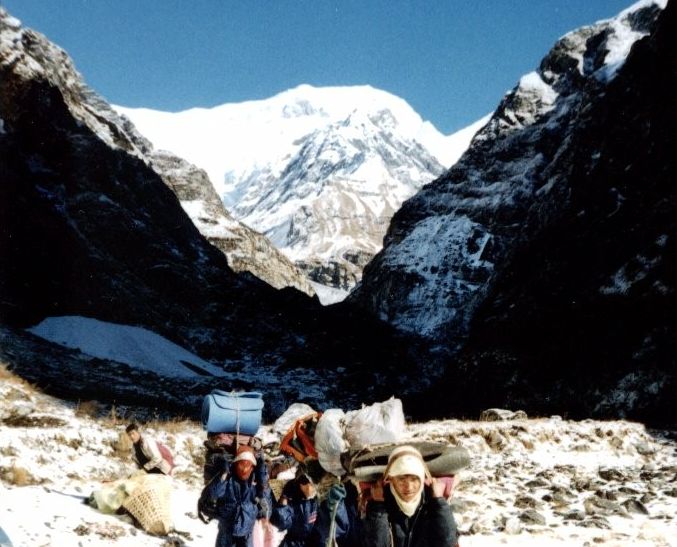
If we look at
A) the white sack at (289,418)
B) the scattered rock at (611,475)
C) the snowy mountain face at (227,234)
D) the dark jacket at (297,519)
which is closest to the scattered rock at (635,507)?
the scattered rock at (611,475)

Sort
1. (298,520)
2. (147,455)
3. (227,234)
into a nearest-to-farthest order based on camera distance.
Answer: (298,520)
(147,455)
(227,234)

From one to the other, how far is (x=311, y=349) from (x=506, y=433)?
2176 inches

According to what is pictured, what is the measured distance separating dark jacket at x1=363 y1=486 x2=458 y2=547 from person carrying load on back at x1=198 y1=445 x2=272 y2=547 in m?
2.24

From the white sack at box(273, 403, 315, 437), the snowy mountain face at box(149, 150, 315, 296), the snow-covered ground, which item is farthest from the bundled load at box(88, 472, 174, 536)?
the snowy mountain face at box(149, 150, 315, 296)

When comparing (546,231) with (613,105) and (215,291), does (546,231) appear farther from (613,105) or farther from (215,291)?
(215,291)

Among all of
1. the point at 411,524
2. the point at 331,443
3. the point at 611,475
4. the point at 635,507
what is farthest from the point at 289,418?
the point at 411,524

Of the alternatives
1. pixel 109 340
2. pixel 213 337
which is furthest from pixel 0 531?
pixel 213 337

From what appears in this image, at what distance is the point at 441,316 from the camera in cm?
9806

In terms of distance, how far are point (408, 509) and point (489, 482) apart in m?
9.59

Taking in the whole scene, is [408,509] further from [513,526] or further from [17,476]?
[17,476]

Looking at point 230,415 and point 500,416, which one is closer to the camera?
→ point 230,415

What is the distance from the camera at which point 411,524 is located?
3.39 meters

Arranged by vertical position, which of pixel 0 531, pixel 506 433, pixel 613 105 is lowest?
pixel 0 531

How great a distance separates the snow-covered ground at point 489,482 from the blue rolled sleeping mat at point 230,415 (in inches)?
95.4
